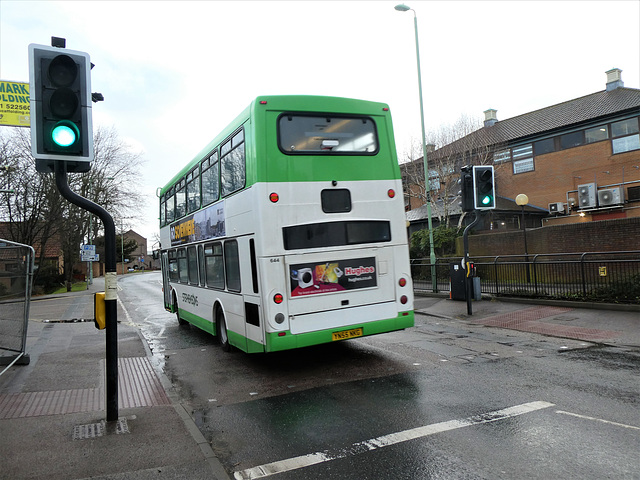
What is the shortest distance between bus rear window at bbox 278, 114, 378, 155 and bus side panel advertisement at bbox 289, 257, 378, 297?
176cm

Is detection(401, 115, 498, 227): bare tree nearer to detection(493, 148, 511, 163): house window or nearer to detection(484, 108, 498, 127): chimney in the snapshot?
detection(493, 148, 511, 163): house window

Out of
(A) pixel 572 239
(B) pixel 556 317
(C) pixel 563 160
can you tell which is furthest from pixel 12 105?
(C) pixel 563 160

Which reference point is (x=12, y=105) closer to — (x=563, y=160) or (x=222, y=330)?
(x=222, y=330)

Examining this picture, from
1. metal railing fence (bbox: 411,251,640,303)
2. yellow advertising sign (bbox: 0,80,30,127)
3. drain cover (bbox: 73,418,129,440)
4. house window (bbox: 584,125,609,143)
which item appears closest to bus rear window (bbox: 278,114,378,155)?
drain cover (bbox: 73,418,129,440)

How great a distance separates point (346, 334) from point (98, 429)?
3701 mm

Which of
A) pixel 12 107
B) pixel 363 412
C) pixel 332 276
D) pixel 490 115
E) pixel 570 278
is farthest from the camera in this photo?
pixel 490 115

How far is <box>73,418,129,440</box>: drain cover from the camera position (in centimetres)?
481

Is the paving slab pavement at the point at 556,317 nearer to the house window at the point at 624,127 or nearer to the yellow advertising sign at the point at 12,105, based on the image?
the yellow advertising sign at the point at 12,105

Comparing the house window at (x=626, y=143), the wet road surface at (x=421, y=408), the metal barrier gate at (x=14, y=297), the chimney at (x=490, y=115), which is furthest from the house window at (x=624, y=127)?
the metal barrier gate at (x=14, y=297)

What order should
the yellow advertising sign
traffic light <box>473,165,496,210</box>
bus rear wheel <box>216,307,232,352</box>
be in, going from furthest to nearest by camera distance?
the yellow advertising sign
traffic light <box>473,165,496,210</box>
bus rear wheel <box>216,307,232,352</box>

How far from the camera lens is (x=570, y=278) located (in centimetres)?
1329

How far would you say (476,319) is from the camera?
40.0ft

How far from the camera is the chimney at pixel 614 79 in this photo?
1248 inches

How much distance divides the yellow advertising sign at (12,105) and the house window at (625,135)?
3078 centimetres
